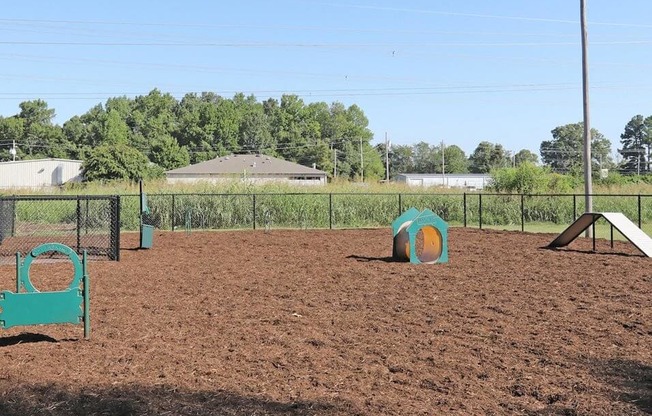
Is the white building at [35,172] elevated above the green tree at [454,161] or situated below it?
below

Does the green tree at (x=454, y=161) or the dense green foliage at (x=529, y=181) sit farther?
the green tree at (x=454, y=161)

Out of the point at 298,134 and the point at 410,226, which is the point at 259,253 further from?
the point at 298,134

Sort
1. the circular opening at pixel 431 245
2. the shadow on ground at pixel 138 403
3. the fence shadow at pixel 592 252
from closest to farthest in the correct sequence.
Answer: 1. the shadow on ground at pixel 138 403
2. the circular opening at pixel 431 245
3. the fence shadow at pixel 592 252

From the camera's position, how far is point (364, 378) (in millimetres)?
5648

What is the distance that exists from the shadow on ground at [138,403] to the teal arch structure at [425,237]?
8.82 meters

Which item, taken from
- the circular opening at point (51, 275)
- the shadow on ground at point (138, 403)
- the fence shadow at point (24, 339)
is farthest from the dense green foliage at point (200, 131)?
the shadow on ground at point (138, 403)

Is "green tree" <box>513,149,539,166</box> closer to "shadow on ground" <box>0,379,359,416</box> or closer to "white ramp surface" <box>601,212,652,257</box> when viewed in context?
"white ramp surface" <box>601,212,652,257</box>

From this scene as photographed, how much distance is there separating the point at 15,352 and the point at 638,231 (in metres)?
14.0

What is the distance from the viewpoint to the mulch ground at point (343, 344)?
16.5ft

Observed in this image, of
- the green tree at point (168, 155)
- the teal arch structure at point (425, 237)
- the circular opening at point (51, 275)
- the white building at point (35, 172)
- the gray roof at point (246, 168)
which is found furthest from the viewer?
the green tree at point (168, 155)

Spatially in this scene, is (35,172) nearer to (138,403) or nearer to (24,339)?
(24,339)

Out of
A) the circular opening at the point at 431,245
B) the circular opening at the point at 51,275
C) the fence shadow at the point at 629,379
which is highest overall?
the circular opening at the point at 431,245

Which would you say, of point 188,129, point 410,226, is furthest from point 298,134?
point 410,226

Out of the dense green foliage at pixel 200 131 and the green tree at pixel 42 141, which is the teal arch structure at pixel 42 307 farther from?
the green tree at pixel 42 141
